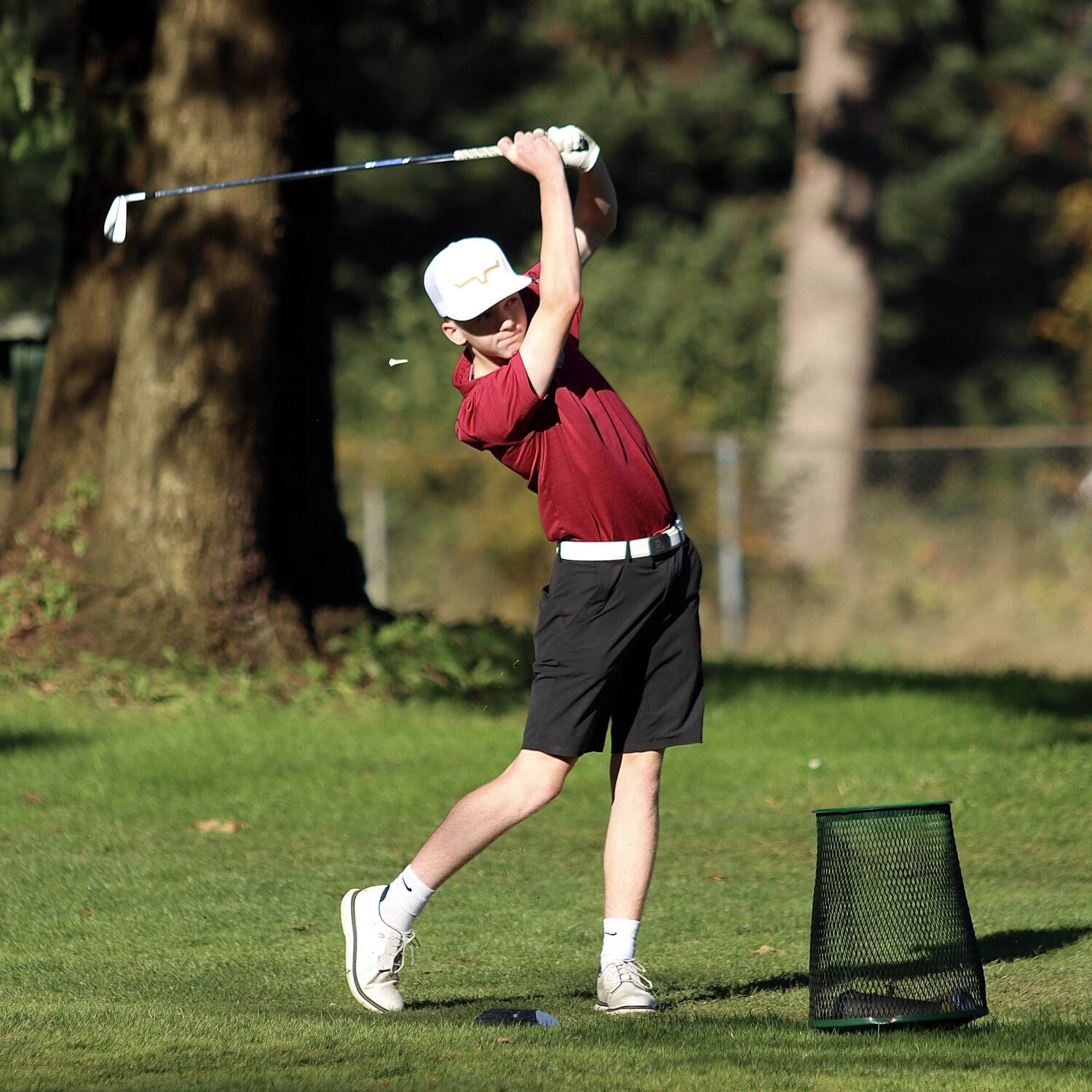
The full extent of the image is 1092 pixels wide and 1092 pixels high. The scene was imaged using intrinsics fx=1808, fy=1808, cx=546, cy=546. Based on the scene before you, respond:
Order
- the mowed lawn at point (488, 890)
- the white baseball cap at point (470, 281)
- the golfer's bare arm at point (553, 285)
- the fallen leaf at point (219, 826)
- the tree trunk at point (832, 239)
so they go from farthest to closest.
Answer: the tree trunk at point (832, 239) → the fallen leaf at point (219, 826) → the white baseball cap at point (470, 281) → the golfer's bare arm at point (553, 285) → the mowed lawn at point (488, 890)

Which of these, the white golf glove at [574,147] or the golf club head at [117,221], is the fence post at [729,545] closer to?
the golf club head at [117,221]

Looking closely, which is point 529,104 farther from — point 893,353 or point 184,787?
point 184,787

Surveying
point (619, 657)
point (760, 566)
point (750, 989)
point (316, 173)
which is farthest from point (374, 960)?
point (760, 566)

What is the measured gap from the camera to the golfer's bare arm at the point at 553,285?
4.56 m

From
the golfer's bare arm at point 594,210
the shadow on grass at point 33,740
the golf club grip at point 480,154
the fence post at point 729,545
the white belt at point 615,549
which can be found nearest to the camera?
the white belt at point 615,549

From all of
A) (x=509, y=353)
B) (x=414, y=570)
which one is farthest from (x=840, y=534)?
(x=509, y=353)

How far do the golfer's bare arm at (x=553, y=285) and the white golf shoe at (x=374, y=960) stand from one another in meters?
1.48

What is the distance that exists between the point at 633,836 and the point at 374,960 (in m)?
0.76

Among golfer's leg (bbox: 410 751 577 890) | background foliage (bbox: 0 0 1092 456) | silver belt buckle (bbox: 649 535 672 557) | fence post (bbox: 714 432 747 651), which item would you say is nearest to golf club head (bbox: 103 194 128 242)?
silver belt buckle (bbox: 649 535 672 557)

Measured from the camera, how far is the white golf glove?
5.15 m

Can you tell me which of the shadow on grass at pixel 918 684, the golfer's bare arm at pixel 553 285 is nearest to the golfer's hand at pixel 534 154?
the golfer's bare arm at pixel 553 285

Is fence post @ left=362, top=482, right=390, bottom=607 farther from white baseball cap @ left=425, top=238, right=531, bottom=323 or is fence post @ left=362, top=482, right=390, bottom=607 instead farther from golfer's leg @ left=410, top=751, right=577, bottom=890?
white baseball cap @ left=425, top=238, right=531, bottom=323

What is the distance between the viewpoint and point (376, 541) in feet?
55.2

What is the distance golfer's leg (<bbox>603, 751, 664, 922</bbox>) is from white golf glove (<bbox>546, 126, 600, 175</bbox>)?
1704mm
